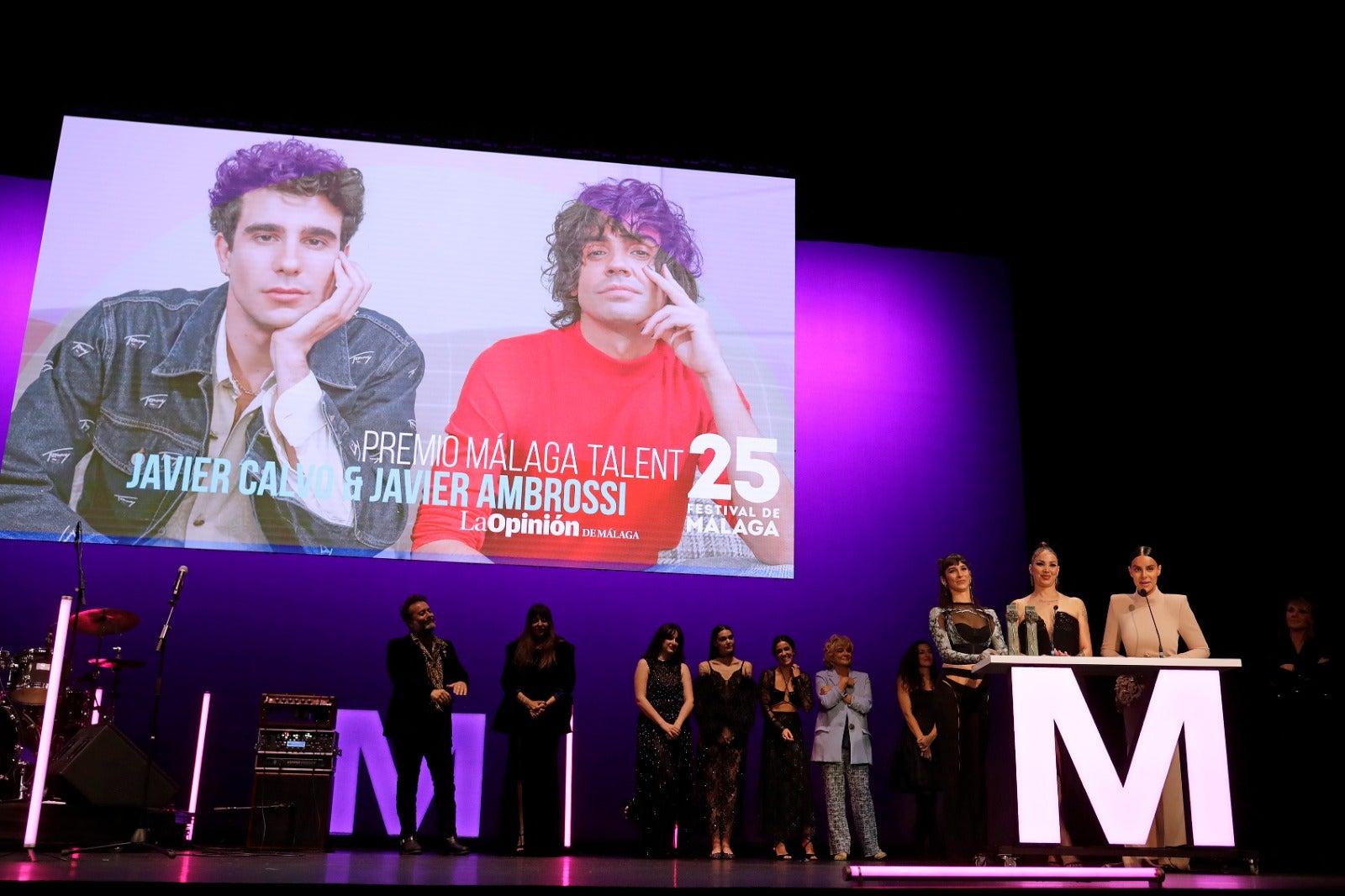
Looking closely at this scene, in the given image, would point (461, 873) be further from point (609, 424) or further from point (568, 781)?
point (609, 424)

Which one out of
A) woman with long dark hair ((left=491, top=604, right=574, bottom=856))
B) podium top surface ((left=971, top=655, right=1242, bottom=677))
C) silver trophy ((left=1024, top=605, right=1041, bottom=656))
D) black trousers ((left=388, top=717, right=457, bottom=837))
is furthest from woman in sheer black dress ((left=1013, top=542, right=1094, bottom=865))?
black trousers ((left=388, top=717, right=457, bottom=837))

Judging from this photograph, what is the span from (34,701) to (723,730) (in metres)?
3.32

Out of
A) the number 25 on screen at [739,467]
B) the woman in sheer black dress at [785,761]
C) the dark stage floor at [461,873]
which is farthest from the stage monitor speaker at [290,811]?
the number 25 on screen at [739,467]

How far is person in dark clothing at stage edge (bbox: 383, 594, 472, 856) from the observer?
5566 millimetres

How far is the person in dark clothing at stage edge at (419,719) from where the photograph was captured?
557 cm

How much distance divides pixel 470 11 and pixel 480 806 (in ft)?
14.8

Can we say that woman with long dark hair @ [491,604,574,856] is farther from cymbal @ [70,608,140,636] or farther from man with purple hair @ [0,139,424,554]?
cymbal @ [70,608,140,636]

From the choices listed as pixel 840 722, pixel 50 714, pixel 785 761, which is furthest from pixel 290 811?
pixel 840 722

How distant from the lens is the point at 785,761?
6082 mm

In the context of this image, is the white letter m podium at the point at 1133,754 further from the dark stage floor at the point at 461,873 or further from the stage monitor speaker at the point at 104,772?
the stage monitor speaker at the point at 104,772

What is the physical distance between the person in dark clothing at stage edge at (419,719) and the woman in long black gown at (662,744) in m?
0.95

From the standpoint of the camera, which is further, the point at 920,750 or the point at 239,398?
the point at 239,398

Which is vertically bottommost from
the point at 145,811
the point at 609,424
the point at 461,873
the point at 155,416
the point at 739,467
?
the point at 461,873

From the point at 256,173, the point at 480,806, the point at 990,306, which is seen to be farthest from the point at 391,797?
the point at 990,306
